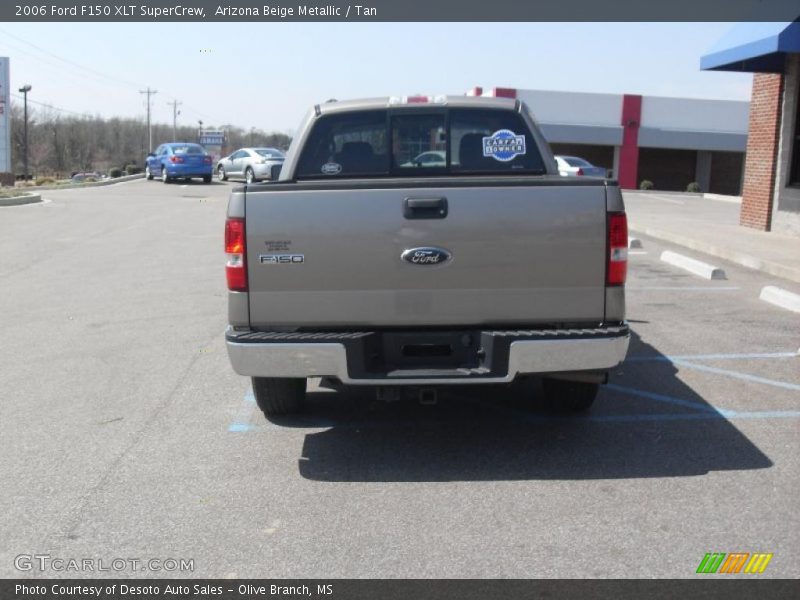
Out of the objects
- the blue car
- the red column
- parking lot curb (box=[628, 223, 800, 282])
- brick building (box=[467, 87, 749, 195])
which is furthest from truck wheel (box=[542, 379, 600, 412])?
the red column

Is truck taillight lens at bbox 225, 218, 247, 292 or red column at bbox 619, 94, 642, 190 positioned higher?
red column at bbox 619, 94, 642, 190

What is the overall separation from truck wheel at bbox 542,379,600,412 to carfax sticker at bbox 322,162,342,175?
2.08 meters

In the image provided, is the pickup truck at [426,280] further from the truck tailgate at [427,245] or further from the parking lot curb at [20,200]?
the parking lot curb at [20,200]

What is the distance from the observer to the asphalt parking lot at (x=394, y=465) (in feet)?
13.2

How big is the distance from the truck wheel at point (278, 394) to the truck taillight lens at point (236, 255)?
2.98 ft

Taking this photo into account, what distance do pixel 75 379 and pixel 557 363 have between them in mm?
4147

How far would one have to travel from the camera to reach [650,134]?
4531cm

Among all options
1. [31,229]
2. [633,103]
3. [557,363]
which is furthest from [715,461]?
[633,103]

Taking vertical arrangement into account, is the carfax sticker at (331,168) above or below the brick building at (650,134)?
below

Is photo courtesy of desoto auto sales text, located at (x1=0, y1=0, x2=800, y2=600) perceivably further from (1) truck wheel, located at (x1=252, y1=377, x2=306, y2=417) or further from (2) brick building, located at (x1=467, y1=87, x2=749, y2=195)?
(2) brick building, located at (x1=467, y1=87, x2=749, y2=195)

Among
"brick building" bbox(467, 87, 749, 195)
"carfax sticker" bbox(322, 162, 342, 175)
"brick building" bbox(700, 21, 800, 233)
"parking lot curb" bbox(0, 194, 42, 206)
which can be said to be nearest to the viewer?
"carfax sticker" bbox(322, 162, 342, 175)

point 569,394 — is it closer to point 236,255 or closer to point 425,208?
point 425,208

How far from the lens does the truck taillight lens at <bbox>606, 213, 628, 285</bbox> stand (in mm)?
4820

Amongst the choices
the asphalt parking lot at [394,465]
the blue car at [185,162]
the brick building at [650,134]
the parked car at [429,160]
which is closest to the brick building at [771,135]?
the asphalt parking lot at [394,465]
